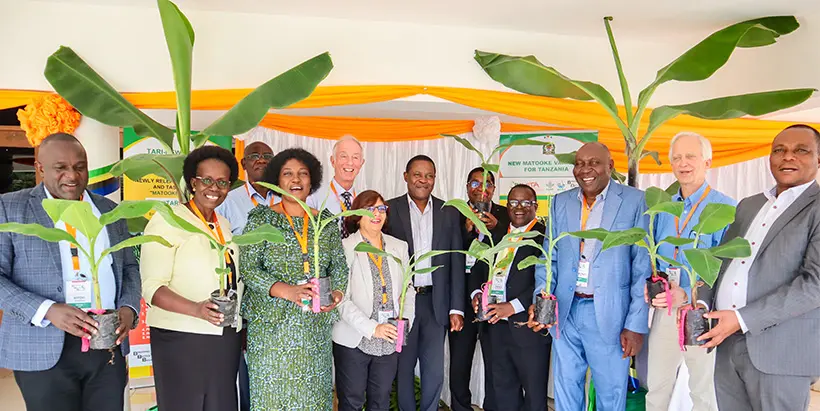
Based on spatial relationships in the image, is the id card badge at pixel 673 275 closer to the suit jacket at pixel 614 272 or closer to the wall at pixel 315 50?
the suit jacket at pixel 614 272

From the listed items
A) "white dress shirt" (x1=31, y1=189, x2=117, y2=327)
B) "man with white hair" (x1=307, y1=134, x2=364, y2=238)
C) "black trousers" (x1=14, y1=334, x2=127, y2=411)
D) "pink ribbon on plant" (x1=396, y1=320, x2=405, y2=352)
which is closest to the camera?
"black trousers" (x1=14, y1=334, x2=127, y2=411)

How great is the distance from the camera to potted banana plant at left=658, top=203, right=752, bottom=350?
2.28 m

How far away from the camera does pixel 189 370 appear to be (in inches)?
94.5

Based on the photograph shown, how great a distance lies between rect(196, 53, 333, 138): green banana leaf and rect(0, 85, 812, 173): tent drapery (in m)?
0.58

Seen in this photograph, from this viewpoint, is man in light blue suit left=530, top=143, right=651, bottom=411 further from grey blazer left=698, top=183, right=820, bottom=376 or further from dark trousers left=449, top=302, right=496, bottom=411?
dark trousers left=449, top=302, right=496, bottom=411

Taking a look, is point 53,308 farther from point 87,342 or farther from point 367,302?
point 367,302

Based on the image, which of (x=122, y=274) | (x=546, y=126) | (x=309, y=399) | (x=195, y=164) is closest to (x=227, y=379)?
(x=309, y=399)

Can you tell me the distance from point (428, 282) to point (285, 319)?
3.87 feet

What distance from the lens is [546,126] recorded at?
5.04 m

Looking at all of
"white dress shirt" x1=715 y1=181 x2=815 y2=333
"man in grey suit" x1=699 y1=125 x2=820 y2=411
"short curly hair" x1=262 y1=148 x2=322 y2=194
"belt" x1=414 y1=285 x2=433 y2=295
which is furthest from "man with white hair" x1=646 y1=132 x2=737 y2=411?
"short curly hair" x1=262 y1=148 x2=322 y2=194

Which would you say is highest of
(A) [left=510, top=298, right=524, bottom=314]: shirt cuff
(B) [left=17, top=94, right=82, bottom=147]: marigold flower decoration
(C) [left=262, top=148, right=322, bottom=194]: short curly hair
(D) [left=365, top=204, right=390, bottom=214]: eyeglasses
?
(B) [left=17, top=94, right=82, bottom=147]: marigold flower decoration

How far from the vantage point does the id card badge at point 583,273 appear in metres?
2.92

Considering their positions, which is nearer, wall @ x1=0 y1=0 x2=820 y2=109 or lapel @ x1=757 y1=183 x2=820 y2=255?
lapel @ x1=757 y1=183 x2=820 y2=255

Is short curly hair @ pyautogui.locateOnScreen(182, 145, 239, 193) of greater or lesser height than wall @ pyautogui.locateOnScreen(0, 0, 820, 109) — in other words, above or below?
below
